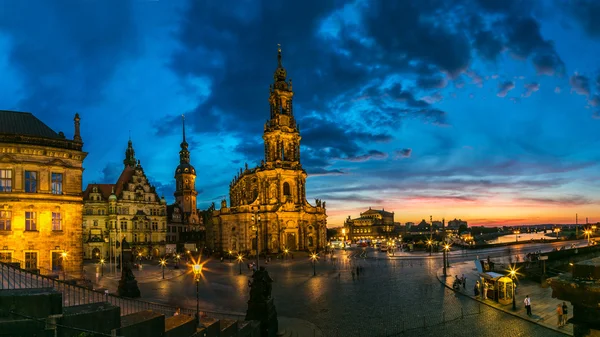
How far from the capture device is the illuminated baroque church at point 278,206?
7906 cm

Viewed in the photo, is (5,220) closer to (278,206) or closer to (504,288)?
(504,288)

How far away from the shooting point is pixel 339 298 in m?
30.5

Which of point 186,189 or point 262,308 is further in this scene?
point 186,189

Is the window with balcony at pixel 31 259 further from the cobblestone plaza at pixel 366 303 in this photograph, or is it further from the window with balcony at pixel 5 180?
the cobblestone plaza at pixel 366 303

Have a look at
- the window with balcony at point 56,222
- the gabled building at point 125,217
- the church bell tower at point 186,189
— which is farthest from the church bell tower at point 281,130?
the window with balcony at point 56,222

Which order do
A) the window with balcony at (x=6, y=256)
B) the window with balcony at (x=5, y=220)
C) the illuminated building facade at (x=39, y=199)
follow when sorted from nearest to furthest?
the window with balcony at (x=6, y=256)
the window with balcony at (x=5, y=220)
the illuminated building facade at (x=39, y=199)

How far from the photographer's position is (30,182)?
3183 centimetres

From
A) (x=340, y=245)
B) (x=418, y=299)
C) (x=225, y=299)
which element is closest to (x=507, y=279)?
(x=418, y=299)

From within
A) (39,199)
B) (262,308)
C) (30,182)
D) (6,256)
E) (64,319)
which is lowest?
(262,308)

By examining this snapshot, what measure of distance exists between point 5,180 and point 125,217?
1868 inches

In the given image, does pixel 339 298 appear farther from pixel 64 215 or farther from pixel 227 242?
pixel 227 242

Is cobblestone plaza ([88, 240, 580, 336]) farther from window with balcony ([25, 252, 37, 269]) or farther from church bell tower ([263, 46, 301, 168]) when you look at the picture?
church bell tower ([263, 46, 301, 168])

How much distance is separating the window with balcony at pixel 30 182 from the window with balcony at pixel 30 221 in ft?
6.07

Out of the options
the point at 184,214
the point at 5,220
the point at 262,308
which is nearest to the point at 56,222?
the point at 5,220
